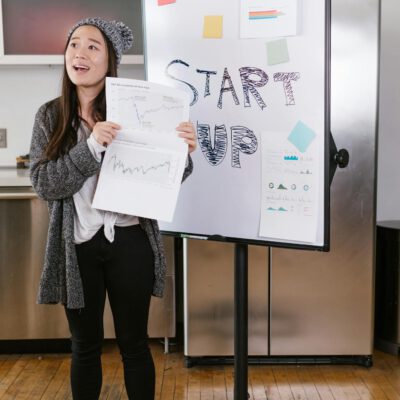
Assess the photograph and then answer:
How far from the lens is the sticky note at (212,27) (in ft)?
5.83

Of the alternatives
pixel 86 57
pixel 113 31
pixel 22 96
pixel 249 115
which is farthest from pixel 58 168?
pixel 22 96

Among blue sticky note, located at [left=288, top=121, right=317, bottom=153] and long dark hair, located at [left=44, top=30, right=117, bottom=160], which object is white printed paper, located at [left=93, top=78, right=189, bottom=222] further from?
blue sticky note, located at [left=288, top=121, right=317, bottom=153]

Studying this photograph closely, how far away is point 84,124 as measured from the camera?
1777mm

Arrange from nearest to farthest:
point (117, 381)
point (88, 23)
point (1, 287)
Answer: point (88, 23)
point (117, 381)
point (1, 287)

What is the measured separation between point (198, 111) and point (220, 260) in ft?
3.27

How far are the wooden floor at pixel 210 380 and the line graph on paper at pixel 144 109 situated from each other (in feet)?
4.01

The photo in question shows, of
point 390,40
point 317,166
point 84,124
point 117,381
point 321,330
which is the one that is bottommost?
point 117,381

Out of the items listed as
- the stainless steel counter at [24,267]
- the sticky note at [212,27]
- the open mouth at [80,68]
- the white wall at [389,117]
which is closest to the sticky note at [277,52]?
the sticky note at [212,27]

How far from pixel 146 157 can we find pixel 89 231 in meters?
0.27

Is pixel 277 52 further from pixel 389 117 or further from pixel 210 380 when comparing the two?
pixel 389 117

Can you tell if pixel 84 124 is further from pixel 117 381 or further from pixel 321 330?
pixel 321 330

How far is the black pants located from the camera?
5.81 feet

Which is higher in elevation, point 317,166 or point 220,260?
point 317,166

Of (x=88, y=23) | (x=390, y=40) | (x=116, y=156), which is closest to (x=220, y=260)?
(x=116, y=156)
